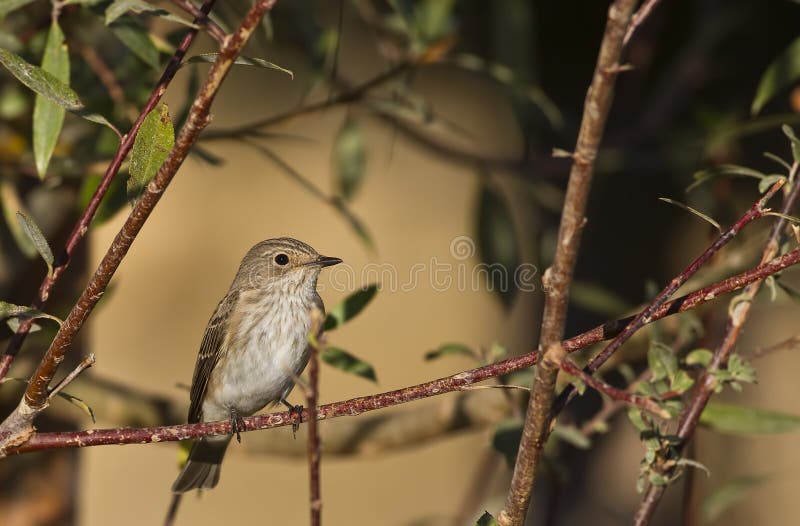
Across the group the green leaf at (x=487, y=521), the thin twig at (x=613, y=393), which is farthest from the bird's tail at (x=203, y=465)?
the thin twig at (x=613, y=393)

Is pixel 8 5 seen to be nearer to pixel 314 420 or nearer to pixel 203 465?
pixel 314 420

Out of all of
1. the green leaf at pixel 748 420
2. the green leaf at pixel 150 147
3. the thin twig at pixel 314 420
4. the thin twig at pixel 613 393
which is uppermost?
the green leaf at pixel 748 420

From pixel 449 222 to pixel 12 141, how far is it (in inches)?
93.0

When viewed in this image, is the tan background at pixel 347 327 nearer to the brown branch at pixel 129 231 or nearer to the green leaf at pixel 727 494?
the green leaf at pixel 727 494

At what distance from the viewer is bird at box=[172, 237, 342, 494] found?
10.9 feet

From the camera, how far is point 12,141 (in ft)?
10.8

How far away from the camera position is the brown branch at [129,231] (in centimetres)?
144

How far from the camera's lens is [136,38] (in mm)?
2555

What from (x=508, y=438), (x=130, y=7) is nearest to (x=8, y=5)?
(x=130, y=7)

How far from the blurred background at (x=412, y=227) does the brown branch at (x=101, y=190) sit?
3.25 feet

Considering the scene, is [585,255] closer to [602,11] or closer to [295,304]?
[602,11]

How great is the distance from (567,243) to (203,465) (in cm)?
252

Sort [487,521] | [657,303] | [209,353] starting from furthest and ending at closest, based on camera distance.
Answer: [209,353] → [487,521] → [657,303]

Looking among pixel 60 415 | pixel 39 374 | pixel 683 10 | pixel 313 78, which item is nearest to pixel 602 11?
pixel 683 10
